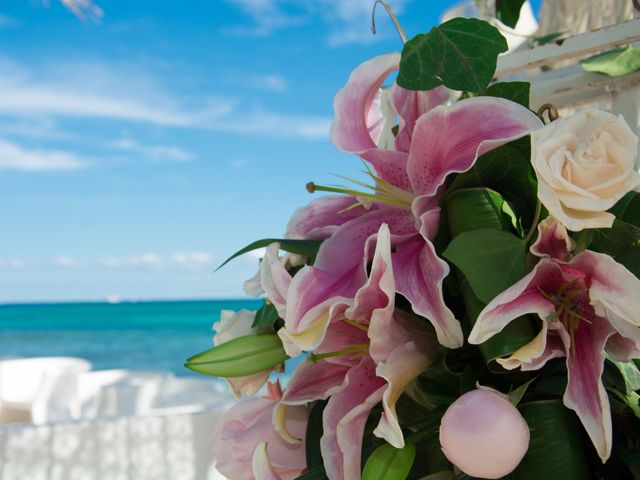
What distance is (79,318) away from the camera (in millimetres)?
19547

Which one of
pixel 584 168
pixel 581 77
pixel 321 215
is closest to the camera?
pixel 584 168

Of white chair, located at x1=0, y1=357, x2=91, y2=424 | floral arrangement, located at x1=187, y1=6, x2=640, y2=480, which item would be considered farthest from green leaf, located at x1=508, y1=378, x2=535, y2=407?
white chair, located at x1=0, y1=357, x2=91, y2=424

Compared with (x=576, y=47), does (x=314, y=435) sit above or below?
below

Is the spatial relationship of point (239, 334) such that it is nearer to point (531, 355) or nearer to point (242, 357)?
point (242, 357)

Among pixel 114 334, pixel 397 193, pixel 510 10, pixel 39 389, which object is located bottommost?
pixel 114 334

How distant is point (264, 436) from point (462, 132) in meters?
0.16

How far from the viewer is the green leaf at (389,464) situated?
23cm

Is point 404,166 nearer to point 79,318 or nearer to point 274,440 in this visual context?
point 274,440

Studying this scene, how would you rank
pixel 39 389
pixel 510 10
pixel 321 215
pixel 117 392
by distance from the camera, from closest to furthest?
pixel 321 215 < pixel 510 10 < pixel 117 392 < pixel 39 389

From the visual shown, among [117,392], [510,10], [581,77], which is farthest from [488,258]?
[117,392]

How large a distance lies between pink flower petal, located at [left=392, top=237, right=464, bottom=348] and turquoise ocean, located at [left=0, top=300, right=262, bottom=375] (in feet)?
38.4

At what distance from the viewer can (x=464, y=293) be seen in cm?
24

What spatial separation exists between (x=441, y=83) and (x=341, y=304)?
8 centimetres

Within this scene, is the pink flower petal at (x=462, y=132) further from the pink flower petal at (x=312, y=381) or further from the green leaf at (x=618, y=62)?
the green leaf at (x=618, y=62)
